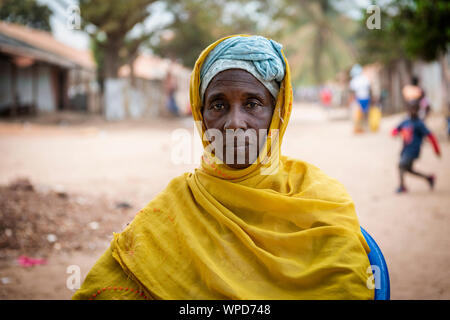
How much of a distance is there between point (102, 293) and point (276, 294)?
775 mm

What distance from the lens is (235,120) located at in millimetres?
1741

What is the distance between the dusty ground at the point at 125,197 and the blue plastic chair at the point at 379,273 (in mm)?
1979

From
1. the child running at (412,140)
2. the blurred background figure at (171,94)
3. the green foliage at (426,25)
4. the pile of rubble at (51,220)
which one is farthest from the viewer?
the blurred background figure at (171,94)

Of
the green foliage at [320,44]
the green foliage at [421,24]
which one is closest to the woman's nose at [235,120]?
the green foliage at [421,24]

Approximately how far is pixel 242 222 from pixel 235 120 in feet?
1.54

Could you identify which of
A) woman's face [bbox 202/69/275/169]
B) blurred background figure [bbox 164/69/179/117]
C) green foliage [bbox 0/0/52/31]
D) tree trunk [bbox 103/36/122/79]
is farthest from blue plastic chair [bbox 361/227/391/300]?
green foliage [bbox 0/0/52/31]

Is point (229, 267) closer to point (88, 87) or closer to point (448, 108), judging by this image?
point (448, 108)

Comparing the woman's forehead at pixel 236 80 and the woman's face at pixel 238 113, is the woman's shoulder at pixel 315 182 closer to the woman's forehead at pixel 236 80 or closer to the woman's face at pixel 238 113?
the woman's face at pixel 238 113

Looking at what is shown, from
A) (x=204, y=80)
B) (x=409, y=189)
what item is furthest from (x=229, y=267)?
(x=409, y=189)

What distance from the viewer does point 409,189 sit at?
7.00m

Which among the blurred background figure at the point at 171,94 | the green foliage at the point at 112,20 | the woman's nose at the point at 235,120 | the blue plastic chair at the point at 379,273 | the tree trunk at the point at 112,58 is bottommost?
the blue plastic chair at the point at 379,273

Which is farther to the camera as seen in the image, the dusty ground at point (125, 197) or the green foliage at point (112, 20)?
the green foliage at point (112, 20)

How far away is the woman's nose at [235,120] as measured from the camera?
5.71ft

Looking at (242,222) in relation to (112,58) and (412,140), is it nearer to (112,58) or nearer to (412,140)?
(412,140)
